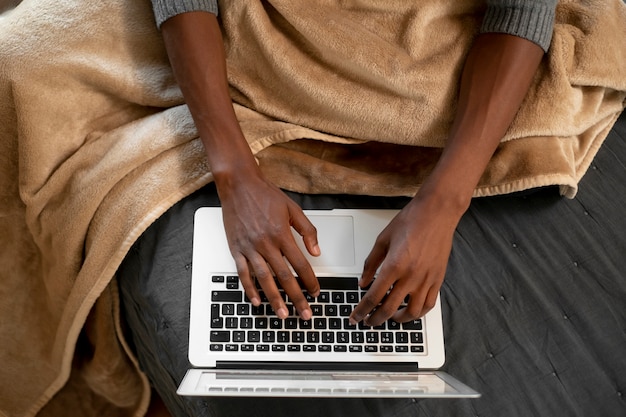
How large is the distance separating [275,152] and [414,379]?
1.32 feet

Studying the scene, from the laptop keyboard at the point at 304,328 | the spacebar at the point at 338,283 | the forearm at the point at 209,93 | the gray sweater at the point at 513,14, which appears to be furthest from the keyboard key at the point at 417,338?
the gray sweater at the point at 513,14

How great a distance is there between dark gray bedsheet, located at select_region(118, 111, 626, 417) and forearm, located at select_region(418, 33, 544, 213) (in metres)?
0.10

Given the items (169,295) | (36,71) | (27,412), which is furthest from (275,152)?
(27,412)

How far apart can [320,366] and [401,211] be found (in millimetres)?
249

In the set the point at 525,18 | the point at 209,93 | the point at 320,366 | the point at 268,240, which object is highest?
the point at 525,18

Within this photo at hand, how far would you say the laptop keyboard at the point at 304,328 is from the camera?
86 cm

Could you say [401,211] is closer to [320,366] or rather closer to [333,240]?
[333,240]

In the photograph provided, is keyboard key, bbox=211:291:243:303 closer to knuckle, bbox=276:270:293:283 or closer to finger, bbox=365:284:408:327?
knuckle, bbox=276:270:293:283

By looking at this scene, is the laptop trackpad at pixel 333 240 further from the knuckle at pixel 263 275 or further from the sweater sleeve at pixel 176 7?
the sweater sleeve at pixel 176 7

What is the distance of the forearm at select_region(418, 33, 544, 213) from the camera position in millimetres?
907

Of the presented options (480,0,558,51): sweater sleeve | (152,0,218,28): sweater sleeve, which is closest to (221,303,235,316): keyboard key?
(152,0,218,28): sweater sleeve

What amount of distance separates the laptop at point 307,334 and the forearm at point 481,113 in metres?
0.15

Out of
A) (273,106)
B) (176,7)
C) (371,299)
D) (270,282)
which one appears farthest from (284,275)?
(176,7)

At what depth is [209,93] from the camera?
915 mm
